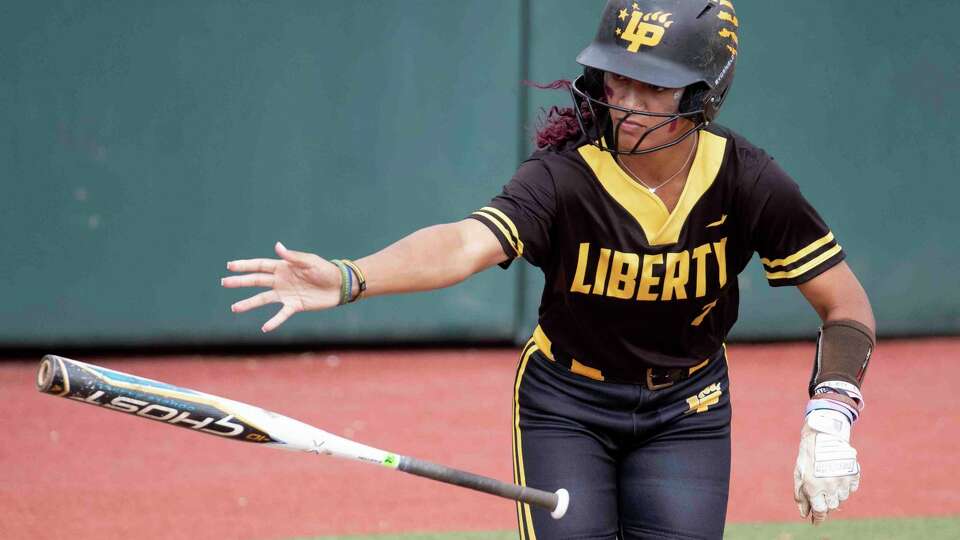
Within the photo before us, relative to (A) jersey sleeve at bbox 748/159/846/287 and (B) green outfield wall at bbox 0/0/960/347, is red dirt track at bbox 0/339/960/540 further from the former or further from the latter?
(A) jersey sleeve at bbox 748/159/846/287

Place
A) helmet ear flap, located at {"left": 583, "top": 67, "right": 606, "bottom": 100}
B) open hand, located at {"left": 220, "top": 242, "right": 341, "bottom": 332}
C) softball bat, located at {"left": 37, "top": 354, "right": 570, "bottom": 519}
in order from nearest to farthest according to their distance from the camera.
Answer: softball bat, located at {"left": 37, "top": 354, "right": 570, "bottom": 519} → open hand, located at {"left": 220, "top": 242, "right": 341, "bottom": 332} → helmet ear flap, located at {"left": 583, "top": 67, "right": 606, "bottom": 100}

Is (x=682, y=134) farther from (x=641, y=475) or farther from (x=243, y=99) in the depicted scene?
(x=243, y=99)

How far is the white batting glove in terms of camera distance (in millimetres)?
3654

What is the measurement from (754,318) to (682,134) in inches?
241

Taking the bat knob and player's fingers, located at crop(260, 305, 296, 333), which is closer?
player's fingers, located at crop(260, 305, 296, 333)

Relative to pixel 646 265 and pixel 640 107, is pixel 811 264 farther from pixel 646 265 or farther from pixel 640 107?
pixel 640 107

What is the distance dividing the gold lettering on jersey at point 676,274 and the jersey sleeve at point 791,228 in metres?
0.23

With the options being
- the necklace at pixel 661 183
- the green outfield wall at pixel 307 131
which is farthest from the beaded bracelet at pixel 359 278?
the green outfield wall at pixel 307 131

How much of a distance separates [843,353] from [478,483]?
1144mm

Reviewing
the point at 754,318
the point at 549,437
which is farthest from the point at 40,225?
the point at 549,437

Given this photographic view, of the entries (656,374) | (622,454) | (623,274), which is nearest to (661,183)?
(623,274)

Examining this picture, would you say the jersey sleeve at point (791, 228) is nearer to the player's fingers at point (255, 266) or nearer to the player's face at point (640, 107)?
the player's face at point (640, 107)

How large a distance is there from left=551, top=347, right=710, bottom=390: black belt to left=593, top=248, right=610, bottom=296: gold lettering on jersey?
10.2 inches

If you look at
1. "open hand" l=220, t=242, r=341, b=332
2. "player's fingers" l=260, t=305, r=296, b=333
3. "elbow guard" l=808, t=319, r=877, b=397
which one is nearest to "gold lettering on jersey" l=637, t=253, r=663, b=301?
"elbow guard" l=808, t=319, r=877, b=397
